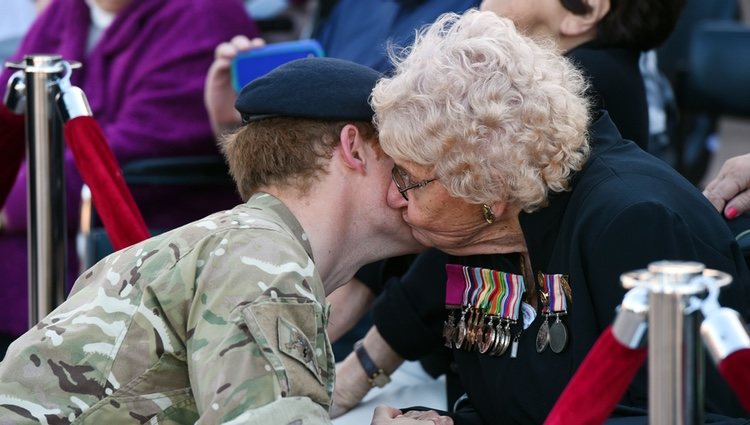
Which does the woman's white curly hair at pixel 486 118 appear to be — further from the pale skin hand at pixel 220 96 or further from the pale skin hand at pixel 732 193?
the pale skin hand at pixel 220 96

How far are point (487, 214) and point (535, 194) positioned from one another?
14cm

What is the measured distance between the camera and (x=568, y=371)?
2.18 m

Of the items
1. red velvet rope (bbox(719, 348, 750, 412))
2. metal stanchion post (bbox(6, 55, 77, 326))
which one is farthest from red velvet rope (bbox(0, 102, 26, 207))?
red velvet rope (bbox(719, 348, 750, 412))

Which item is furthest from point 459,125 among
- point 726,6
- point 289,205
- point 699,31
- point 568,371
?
point 726,6

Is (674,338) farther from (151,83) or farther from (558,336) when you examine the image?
(151,83)

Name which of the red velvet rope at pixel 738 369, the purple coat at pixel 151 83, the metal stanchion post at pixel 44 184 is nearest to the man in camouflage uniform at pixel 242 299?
the red velvet rope at pixel 738 369

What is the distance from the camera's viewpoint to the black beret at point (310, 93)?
7.19 ft

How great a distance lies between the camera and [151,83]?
432 cm

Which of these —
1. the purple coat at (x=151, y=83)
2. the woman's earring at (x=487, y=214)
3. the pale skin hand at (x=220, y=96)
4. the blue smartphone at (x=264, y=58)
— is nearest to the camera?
the woman's earring at (x=487, y=214)

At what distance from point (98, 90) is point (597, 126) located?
8.06ft

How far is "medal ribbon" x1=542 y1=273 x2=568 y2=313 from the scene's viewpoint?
2.20 m

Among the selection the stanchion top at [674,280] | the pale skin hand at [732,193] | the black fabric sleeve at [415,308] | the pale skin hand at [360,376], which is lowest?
the pale skin hand at [360,376]

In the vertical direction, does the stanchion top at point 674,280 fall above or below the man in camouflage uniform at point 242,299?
above

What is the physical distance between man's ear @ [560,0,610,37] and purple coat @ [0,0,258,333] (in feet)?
5.35
